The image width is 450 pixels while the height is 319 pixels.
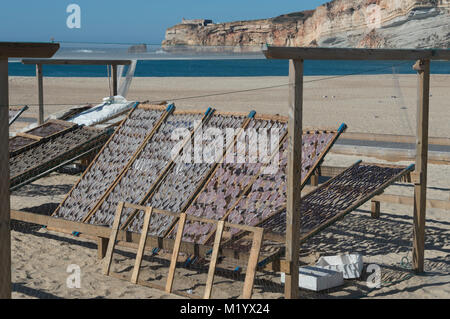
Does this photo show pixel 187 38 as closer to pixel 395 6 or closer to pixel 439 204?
pixel 395 6

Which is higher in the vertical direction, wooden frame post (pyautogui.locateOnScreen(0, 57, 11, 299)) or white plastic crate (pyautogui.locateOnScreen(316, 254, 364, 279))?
wooden frame post (pyautogui.locateOnScreen(0, 57, 11, 299))

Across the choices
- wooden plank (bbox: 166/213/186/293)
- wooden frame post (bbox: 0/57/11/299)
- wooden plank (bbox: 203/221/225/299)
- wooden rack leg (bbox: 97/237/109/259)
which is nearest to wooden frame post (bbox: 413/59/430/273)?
wooden plank (bbox: 203/221/225/299)

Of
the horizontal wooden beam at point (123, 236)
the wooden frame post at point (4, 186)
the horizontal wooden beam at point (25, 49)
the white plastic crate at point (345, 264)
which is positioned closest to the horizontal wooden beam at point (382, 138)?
the white plastic crate at point (345, 264)

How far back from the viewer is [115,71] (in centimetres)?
1217

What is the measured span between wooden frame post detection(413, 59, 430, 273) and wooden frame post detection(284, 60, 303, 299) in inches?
63.8

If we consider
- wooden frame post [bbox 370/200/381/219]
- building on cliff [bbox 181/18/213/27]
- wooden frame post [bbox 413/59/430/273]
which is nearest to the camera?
wooden frame post [bbox 413/59/430/273]

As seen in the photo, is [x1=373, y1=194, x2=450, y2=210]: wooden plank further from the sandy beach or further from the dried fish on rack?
the dried fish on rack

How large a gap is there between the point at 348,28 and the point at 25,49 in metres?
86.5

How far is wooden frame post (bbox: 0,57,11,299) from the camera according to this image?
347 centimetres

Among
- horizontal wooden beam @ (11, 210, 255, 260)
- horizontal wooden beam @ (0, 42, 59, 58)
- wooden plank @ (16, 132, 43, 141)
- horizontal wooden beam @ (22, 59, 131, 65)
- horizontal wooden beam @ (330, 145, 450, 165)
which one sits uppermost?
horizontal wooden beam @ (22, 59, 131, 65)

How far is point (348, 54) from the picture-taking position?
546cm

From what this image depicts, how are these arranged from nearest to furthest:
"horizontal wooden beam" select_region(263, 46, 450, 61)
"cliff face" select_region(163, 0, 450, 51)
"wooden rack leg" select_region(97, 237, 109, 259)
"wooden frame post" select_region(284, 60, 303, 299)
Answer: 1. "horizontal wooden beam" select_region(263, 46, 450, 61)
2. "wooden frame post" select_region(284, 60, 303, 299)
3. "wooden rack leg" select_region(97, 237, 109, 259)
4. "cliff face" select_region(163, 0, 450, 51)

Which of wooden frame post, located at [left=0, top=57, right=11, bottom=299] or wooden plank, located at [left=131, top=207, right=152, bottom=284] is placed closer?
wooden frame post, located at [left=0, top=57, right=11, bottom=299]

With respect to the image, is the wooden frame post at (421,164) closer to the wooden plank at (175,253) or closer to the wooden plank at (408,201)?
the wooden plank at (408,201)
